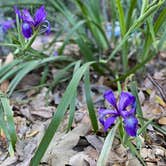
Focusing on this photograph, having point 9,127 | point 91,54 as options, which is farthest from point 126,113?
point 91,54

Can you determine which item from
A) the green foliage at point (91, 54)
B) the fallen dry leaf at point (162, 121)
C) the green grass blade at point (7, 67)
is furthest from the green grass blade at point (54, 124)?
the green grass blade at point (7, 67)

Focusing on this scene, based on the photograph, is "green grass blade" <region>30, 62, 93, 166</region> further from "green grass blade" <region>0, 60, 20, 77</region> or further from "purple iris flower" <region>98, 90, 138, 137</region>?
"green grass blade" <region>0, 60, 20, 77</region>

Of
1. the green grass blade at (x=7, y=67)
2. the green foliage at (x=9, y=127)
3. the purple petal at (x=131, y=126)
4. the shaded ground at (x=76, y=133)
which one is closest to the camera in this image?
the purple petal at (x=131, y=126)

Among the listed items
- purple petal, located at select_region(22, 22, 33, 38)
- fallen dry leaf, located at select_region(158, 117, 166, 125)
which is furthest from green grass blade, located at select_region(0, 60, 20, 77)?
fallen dry leaf, located at select_region(158, 117, 166, 125)

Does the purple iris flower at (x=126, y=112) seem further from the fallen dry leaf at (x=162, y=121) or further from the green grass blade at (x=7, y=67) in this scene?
the green grass blade at (x=7, y=67)

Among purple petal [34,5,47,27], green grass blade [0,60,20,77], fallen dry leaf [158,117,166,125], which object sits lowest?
fallen dry leaf [158,117,166,125]

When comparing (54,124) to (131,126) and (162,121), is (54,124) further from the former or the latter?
(162,121)
